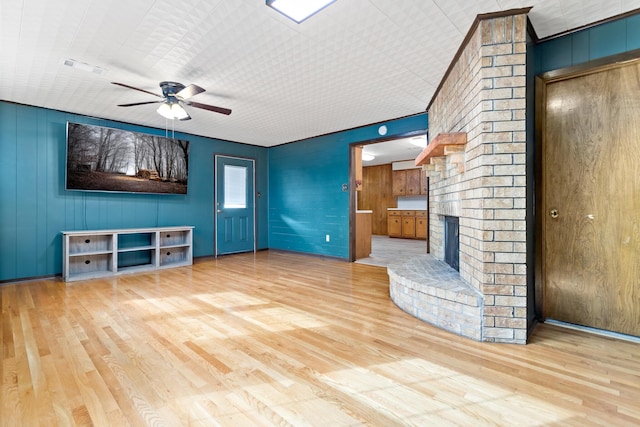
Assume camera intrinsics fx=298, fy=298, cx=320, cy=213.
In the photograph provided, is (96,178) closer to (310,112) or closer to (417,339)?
(310,112)

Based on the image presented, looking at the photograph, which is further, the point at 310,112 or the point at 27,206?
the point at 310,112

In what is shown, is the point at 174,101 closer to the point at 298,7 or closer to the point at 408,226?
the point at 298,7

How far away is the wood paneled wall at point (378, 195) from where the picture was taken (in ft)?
32.3

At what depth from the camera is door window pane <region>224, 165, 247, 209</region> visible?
6.20m

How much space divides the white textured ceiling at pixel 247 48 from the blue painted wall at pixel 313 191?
133 centimetres

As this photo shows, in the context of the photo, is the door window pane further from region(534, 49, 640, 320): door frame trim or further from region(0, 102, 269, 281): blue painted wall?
region(534, 49, 640, 320): door frame trim

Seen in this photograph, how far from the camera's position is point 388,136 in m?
4.83

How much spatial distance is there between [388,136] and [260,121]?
2094 millimetres

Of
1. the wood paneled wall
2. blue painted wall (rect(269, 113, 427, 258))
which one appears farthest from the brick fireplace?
the wood paneled wall

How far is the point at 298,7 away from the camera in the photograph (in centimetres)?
209

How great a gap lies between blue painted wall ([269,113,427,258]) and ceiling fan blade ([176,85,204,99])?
2936 millimetres

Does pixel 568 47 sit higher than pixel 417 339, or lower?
higher

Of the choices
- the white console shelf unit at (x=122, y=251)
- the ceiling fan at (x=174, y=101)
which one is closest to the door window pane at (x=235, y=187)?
the white console shelf unit at (x=122, y=251)

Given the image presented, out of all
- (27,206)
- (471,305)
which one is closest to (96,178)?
(27,206)
